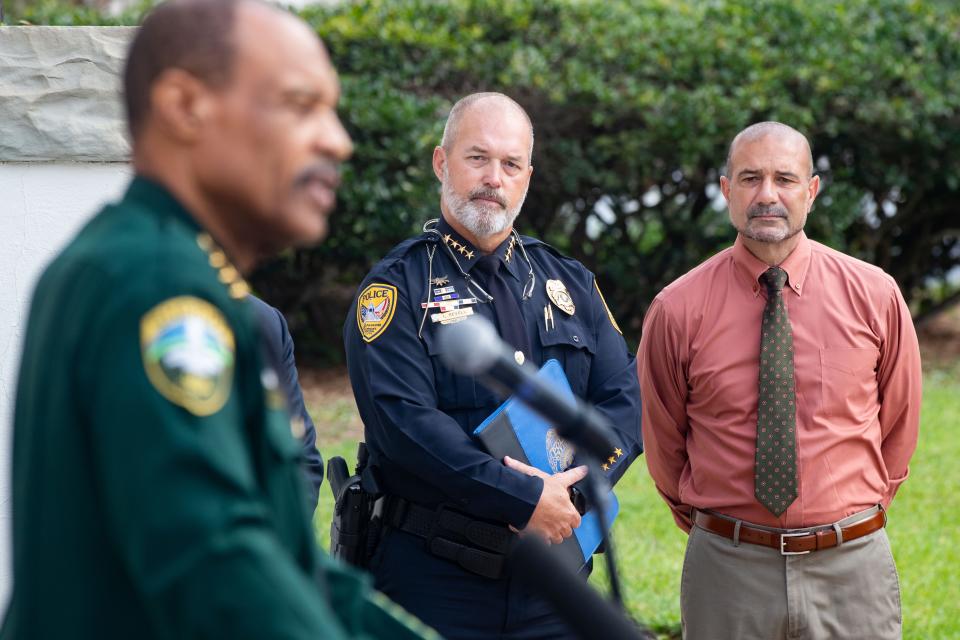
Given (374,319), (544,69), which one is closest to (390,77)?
(544,69)

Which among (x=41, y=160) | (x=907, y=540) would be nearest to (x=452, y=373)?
(x=41, y=160)

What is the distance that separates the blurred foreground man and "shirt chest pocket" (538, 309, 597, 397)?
2.06 m

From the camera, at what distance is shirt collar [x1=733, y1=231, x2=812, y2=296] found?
380cm

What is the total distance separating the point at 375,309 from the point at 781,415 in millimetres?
1328

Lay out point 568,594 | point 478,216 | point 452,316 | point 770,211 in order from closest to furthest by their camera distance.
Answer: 1. point 568,594
2. point 452,316
3. point 478,216
4. point 770,211

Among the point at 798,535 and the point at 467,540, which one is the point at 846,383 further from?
the point at 467,540

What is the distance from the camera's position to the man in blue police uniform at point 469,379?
3186mm

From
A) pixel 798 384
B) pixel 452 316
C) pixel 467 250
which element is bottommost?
pixel 798 384

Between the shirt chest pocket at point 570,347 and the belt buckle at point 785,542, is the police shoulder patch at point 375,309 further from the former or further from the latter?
the belt buckle at point 785,542

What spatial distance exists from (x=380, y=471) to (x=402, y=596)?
371 mm

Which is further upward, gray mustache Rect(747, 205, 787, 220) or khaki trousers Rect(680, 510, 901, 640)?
gray mustache Rect(747, 205, 787, 220)

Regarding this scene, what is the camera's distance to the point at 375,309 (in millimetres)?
3395

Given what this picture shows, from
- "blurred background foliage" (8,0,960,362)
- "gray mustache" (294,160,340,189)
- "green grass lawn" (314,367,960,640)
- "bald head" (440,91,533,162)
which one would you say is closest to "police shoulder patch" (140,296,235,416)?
"gray mustache" (294,160,340,189)

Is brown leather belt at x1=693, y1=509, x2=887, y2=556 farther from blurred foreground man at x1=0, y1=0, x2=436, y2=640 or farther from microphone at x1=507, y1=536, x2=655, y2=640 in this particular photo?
blurred foreground man at x1=0, y1=0, x2=436, y2=640
